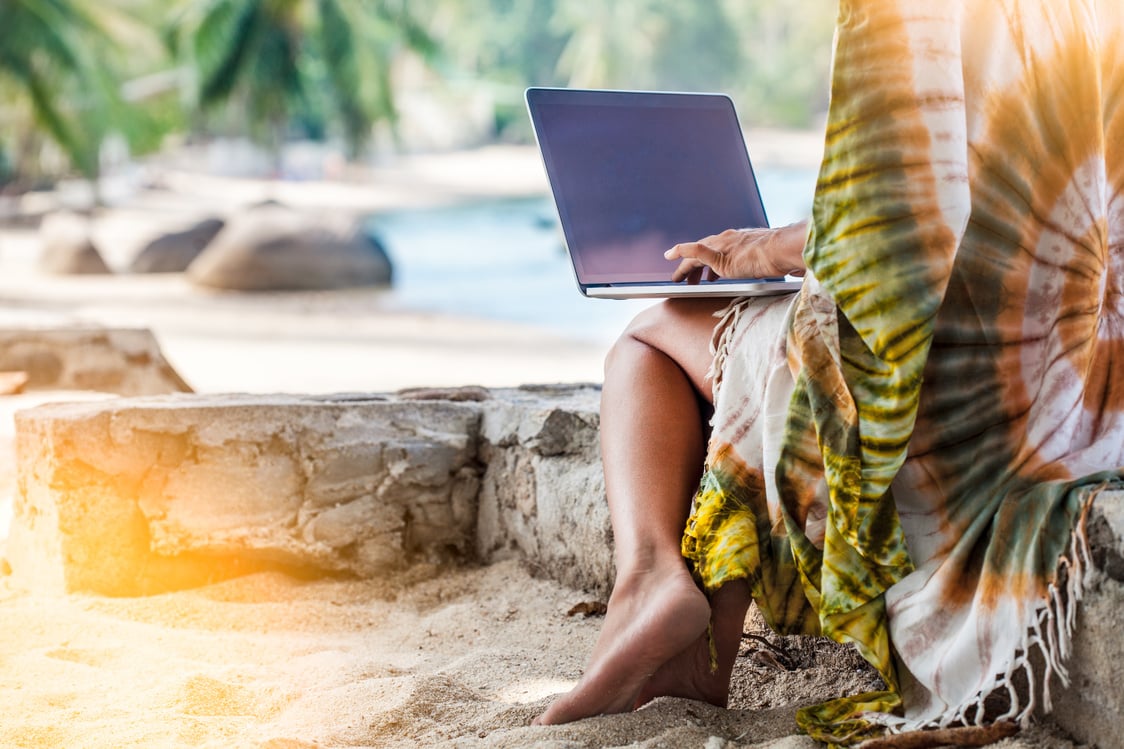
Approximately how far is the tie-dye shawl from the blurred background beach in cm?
288

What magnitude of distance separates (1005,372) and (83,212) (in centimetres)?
2176

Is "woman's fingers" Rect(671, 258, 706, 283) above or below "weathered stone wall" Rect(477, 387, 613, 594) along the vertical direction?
above

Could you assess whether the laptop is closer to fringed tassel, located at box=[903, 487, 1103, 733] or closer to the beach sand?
the beach sand

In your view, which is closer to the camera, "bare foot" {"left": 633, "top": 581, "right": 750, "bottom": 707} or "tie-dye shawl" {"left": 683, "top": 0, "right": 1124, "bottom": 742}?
"tie-dye shawl" {"left": 683, "top": 0, "right": 1124, "bottom": 742}

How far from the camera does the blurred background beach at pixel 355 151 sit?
8.91m

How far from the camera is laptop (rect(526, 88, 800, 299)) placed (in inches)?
75.5

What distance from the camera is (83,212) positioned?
20.9 meters

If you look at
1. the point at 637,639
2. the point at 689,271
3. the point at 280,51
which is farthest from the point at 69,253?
the point at 637,639

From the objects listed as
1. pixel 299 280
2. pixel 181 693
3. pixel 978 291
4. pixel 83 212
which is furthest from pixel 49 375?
pixel 83 212

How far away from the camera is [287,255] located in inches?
445

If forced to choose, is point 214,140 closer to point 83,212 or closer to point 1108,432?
point 83,212

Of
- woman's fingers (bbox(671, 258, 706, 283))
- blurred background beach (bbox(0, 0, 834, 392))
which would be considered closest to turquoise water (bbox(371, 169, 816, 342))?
blurred background beach (bbox(0, 0, 834, 392))

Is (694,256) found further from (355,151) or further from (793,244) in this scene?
(355,151)

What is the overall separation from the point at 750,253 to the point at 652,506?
1.24 feet
